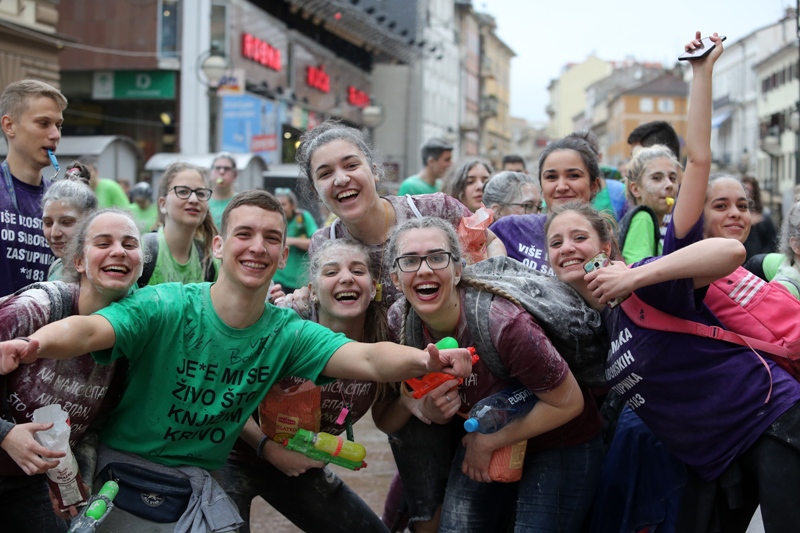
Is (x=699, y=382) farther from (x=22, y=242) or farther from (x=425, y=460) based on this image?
(x=22, y=242)

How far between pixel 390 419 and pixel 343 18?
3087 cm

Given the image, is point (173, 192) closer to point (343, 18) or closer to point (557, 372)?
point (557, 372)

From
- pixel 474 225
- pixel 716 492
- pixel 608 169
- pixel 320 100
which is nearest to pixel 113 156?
pixel 608 169

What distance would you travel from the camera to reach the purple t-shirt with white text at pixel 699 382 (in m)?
3.29

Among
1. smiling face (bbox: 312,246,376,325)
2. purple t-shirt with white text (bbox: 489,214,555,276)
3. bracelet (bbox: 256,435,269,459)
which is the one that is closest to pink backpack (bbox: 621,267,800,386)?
purple t-shirt with white text (bbox: 489,214,555,276)

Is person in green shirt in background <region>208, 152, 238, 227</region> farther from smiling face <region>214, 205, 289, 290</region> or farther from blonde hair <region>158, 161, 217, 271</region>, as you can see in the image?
smiling face <region>214, 205, 289, 290</region>

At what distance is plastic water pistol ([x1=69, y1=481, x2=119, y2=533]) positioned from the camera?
309 cm

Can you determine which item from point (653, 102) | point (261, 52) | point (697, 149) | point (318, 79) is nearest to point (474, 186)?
point (697, 149)

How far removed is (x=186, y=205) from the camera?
5.24m

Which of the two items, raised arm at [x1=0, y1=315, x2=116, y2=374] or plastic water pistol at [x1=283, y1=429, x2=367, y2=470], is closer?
raised arm at [x1=0, y1=315, x2=116, y2=374]

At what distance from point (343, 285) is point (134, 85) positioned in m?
20.2

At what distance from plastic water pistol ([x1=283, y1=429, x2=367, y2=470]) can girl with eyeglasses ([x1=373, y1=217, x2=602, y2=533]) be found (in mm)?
339

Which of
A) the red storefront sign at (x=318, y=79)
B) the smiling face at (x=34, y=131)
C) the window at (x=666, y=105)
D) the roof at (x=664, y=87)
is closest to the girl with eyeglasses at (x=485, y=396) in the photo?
the smiling face at (x=34, y=131)

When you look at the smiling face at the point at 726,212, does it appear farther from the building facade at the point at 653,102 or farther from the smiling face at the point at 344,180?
the building facade at the point at 653,102
